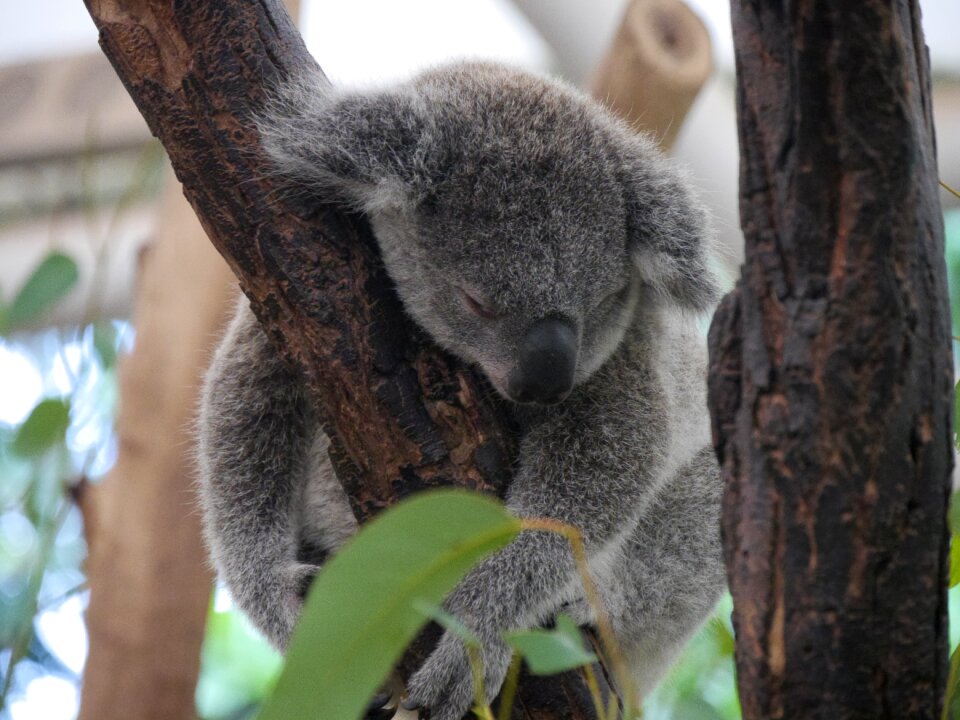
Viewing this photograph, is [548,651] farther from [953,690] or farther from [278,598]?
[278,598]

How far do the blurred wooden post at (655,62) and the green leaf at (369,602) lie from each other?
2.84 m

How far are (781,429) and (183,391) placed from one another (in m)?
3.09

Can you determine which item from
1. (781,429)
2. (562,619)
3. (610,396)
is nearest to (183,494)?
(610,396)

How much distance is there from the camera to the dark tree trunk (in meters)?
2.06

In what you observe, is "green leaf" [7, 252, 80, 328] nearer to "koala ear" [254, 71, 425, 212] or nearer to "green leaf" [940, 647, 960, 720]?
"koala ear" [254, 71, 425, 212]

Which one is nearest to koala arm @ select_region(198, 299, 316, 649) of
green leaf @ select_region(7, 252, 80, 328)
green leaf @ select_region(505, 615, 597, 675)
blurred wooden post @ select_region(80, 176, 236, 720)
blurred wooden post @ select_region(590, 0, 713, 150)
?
green leaf @ select_region(7, 252, 80, 328)

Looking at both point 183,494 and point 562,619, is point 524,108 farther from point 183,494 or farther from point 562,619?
point 183,494

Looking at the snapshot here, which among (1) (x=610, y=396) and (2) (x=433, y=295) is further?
(1) (x=610, y=396)

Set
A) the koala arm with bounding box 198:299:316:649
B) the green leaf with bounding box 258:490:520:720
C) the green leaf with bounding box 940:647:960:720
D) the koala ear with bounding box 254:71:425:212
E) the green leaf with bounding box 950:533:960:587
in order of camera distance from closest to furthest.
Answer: the green leaf with bounding box 258:490:520:720, the green leaf with bounding box 940:647:960:720, the green leaf with bounding box 950:533:960:587, the koala ear with bounding box 254:71:425:212, the koala arm with bounding box 198:299:316:649

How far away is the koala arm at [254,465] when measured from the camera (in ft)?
8.86

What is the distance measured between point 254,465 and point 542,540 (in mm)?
799

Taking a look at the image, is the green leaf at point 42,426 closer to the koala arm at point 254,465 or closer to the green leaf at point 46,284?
the green leaf at point 46,284

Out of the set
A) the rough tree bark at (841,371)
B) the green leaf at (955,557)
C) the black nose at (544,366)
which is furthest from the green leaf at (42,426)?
the green leaf at (955,557)

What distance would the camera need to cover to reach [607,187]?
2.50m
